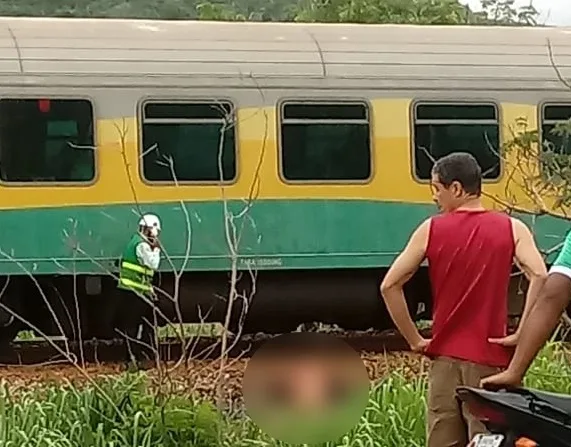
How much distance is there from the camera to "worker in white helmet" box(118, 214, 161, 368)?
34.7ft

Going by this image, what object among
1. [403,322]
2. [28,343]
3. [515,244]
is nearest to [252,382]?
[403,322]

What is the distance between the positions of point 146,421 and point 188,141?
5700mm

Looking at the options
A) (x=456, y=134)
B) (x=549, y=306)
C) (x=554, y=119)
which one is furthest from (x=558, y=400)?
(x=554, y=119)

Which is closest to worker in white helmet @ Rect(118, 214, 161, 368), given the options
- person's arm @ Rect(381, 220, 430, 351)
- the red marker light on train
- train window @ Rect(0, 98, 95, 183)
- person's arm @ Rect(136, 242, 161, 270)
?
person's arm @ Rect(136, 242, 161, 270)

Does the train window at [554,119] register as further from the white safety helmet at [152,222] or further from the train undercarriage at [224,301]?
the white safety helmet at [152,222]

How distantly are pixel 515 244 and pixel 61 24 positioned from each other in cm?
751

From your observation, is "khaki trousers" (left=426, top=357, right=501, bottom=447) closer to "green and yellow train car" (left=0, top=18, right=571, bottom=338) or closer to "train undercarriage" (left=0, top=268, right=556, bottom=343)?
"green and yellow train car" (left=0, top=18, right=571, bottom=338)

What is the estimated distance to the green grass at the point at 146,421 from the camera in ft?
22.4

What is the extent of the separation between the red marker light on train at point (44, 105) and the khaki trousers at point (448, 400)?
6667 millimetres

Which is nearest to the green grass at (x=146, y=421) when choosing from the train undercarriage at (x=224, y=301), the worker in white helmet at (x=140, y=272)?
the worker in white helmet at (x=140, y=272)

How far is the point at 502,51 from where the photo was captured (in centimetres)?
1352

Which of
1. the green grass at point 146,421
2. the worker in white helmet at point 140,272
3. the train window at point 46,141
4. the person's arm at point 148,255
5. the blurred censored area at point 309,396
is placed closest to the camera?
the blurred censored area at point 309,396

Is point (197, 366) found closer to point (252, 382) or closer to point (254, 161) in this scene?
point (252, 382)

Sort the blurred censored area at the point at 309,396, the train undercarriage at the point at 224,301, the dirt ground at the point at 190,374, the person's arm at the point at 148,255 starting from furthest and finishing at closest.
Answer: the train undercarriage at the point at 224,301 → the person's arm at the point at 148,255 → the dirt ground at the point at 190,374 → the blurred censored area at the point at 309,396
